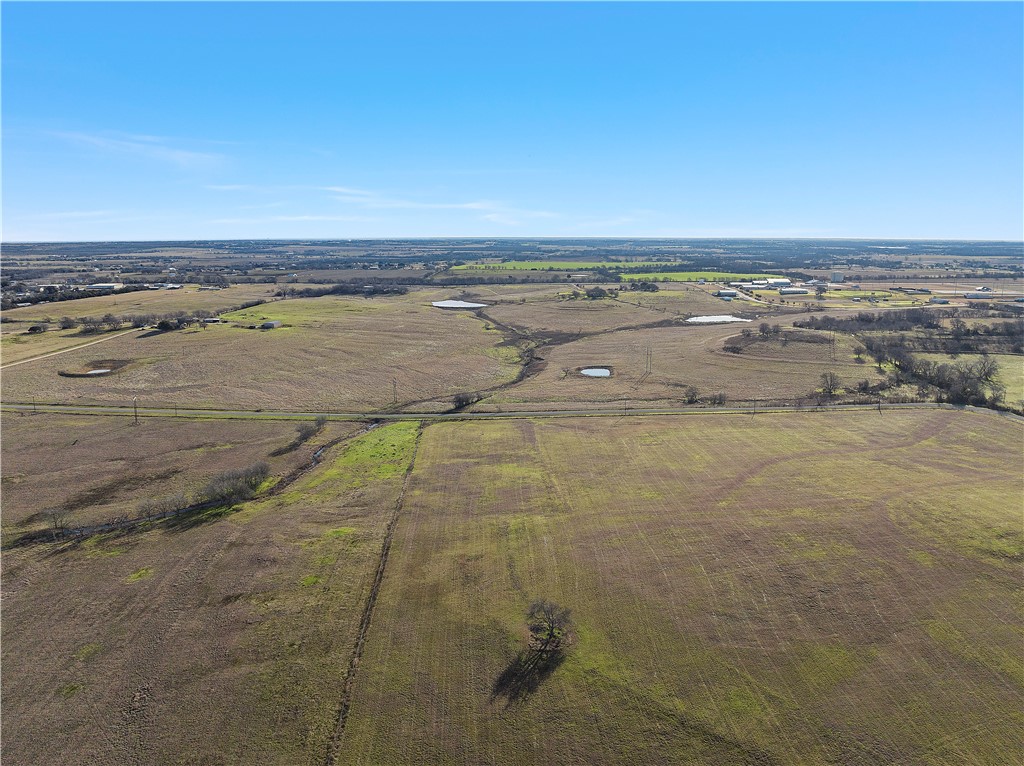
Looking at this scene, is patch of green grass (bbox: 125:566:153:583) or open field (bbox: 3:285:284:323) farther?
open field (bbox: 3:285:284:323)

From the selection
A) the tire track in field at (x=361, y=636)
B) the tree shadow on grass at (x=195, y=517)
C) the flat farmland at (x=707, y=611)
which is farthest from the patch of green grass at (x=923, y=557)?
the tree shadow on grass at (x=195, y=517)

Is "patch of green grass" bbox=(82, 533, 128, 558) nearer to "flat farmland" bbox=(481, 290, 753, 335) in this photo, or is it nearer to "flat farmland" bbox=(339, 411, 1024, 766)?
"flat farmland" bbox=(339, 411, 1024, 766)

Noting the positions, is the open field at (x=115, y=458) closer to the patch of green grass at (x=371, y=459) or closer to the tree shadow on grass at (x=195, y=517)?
the tree shadow on grass at (x=195, y=517)

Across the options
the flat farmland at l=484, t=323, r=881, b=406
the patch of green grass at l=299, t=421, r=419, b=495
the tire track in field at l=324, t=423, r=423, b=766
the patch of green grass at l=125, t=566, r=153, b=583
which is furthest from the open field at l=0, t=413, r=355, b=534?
the flat farmland at l=484, t=323, r=881, b=406

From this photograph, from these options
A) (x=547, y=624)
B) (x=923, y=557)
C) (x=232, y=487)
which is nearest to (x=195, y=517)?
(x=232, y=487)

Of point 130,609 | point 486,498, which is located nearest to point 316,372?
point 486,498

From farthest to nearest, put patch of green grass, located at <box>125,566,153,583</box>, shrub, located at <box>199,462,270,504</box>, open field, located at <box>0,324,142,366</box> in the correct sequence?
open field, located at <box>0,324,142,366</box>, shrub, located at <box>199,462,270,504</box>, patch of green grass, located at <box>125,566,153,583</box>

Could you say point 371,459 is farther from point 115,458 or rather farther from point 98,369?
point 98,369
